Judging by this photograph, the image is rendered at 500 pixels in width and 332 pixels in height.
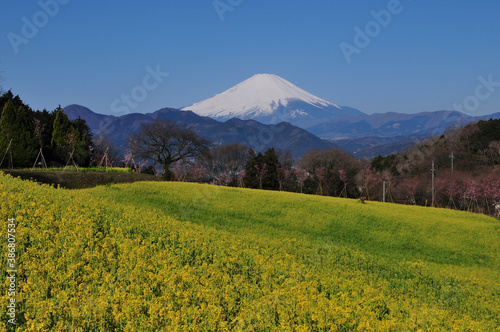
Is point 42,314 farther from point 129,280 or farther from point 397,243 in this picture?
point 397,243

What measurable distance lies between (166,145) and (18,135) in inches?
1049

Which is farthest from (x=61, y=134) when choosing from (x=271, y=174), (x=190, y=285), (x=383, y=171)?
(x=383, y=171)

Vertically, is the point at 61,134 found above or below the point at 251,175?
above

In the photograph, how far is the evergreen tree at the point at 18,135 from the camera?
2925 cm

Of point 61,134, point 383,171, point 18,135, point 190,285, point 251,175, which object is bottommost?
point 190,285

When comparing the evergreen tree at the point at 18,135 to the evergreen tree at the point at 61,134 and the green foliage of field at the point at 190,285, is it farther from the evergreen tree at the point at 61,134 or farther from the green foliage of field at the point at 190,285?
the green foliage of field at the point at 190,285

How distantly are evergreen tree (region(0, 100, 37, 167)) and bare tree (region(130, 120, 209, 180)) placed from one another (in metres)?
23.9

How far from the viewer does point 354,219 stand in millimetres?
22938

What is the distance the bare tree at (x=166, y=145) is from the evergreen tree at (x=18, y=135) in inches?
940

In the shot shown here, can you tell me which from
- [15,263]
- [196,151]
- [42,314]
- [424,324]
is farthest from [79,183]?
[196,151]

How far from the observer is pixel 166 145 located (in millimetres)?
55781

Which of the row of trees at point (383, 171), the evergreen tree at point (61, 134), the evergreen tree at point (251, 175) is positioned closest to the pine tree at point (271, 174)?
the row of trees at point (383, 171)

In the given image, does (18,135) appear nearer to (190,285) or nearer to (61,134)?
(61,134)

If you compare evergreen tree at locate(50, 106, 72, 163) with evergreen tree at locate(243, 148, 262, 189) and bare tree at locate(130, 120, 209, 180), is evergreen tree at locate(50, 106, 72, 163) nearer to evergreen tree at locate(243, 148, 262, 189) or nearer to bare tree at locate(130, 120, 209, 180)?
bare tree at locate(130, 120, 209, 180)
